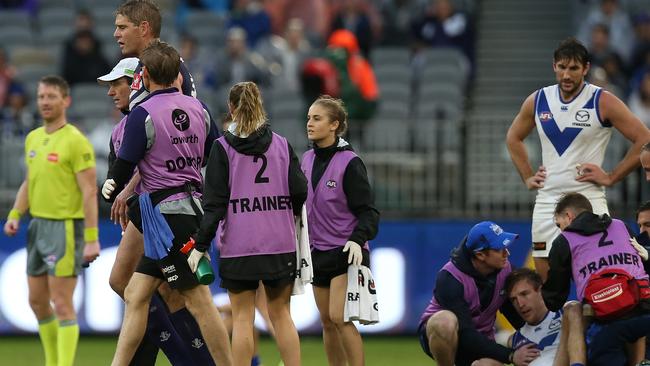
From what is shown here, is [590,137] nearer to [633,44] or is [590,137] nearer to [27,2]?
[633,44]

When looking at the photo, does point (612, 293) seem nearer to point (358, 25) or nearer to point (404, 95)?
point (404, 95)

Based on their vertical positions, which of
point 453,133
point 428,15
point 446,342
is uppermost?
point 428,15

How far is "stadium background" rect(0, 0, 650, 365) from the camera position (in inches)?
553

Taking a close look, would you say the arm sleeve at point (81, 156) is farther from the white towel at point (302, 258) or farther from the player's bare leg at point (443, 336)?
the player's bare leg at point (443, 336)

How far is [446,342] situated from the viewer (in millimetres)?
9453

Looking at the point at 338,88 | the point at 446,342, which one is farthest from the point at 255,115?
the point at 338,88

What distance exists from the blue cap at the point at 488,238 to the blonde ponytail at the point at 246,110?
1685mm

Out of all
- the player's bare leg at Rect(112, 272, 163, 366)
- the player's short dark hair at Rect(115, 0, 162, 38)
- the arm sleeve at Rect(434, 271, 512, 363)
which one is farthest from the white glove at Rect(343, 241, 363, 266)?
the player's short dark hair at Rect(115, 0, 162, 38)

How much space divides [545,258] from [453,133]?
14.3 ft

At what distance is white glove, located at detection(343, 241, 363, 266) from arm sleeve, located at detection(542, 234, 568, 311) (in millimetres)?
1256

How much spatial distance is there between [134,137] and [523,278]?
9.32ft

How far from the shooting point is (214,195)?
8.89m

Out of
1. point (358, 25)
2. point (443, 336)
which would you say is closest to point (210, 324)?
A: point (443, 336)

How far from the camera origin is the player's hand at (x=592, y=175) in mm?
9930
